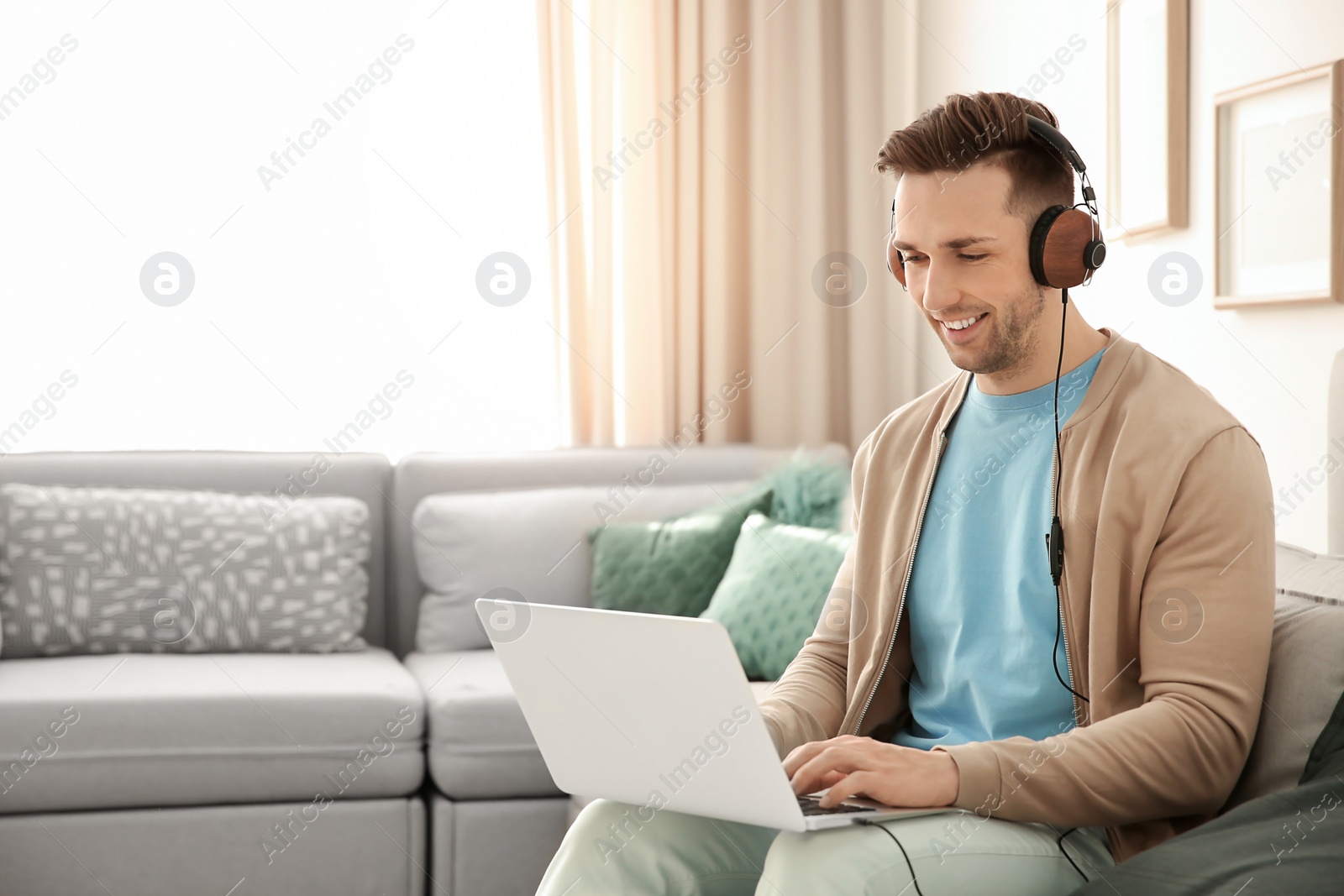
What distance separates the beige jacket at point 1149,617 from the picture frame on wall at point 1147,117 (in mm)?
684

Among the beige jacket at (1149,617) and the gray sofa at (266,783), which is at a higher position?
the beige jacket at (1149,617)

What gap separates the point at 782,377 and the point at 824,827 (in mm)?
2187

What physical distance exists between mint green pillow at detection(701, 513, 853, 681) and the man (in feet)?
2.35

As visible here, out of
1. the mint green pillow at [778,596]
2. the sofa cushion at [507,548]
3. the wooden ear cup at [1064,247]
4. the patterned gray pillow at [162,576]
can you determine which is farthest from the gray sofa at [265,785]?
the wooden ear cup at [1064,247]

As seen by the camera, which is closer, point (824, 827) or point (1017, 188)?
point (824, 827)

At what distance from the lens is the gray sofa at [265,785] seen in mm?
2055

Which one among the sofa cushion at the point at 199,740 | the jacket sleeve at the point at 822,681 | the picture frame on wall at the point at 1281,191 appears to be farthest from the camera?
the sofa cushion at the point at 199,740

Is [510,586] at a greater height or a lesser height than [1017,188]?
lesser

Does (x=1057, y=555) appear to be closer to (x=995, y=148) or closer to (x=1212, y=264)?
(x=995, y=148)

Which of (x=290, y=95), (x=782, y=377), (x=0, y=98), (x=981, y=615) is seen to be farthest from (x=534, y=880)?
(x=0, y=98)

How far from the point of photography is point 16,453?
2615mm

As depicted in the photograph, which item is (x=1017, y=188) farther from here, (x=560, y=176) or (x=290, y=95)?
(x=290, y=95)

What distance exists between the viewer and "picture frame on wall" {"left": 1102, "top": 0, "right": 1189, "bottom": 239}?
5.92ft

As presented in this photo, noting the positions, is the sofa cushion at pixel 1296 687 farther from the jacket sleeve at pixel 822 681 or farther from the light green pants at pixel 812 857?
the jacket sleeve at pixel 822 681
